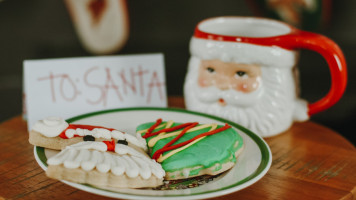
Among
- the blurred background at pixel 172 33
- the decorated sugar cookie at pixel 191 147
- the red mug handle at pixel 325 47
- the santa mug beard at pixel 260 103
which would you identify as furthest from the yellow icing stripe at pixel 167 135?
the blurred background at pixel 172 33

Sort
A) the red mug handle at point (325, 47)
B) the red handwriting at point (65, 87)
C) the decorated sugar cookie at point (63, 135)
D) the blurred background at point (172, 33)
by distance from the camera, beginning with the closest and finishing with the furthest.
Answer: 1. the decorated sugar cookie at point (63, 135)
2. the red mug handle at point (325, 47)
3. the red handwriting at point (65, 87)
4. the blurred background at point (172, 33)

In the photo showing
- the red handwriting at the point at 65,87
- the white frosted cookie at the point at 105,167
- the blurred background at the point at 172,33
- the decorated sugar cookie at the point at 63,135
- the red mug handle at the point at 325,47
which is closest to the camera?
the white frosted cookie at the point at 105,167

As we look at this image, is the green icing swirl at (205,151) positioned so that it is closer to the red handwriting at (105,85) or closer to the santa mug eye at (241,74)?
the santa mug eye at (241,74)

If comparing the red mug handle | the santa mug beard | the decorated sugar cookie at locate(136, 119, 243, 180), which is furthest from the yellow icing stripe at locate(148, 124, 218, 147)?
the red mug handle

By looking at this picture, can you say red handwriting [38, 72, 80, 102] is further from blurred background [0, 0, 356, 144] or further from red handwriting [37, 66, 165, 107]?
blurred background [0, 0, 356, 144]

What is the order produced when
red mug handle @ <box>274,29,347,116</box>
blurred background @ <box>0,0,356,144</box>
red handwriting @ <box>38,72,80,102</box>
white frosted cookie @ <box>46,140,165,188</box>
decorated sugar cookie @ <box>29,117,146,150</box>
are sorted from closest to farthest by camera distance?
white frosted cookie @ <box>46,140,165,188</box>
decorated sugar cookie @ <box>29,117,146,150</box>
red mug handle @ <box>274,29,347,116</box>
red handwriting @ <box>38,72,80,102</box>
blurred background @ <box>0,0,356,144</box>

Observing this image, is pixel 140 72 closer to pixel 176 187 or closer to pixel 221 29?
pixel 221 29

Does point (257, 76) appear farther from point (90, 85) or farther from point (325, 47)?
point (90, 85)
